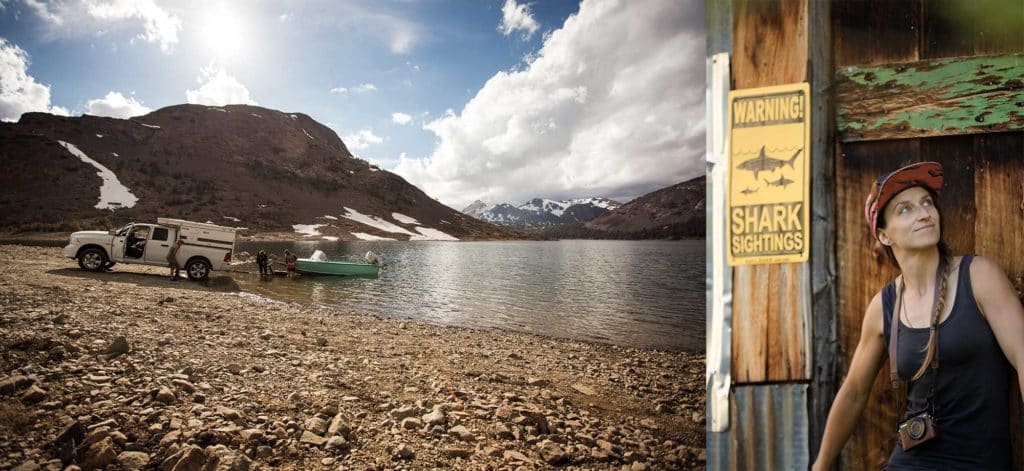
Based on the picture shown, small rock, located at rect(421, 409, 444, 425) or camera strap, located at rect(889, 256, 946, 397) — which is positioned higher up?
camera strap, located at rect(889, 256, 946, 397)

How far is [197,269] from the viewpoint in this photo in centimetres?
2075

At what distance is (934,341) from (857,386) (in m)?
0.45

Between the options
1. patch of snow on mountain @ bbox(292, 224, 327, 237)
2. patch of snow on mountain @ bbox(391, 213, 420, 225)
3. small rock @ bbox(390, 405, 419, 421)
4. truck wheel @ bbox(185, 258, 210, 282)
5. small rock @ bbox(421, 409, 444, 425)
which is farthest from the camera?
patch of snow on mountain @ bbox(391, 213, 420, 225)

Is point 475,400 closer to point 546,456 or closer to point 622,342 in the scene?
point 546,456

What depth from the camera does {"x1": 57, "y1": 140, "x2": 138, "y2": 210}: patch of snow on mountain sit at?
8924 centimetres

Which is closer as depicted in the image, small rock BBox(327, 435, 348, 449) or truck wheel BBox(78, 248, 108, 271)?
small rock BBox(327, 435, 348, 449)

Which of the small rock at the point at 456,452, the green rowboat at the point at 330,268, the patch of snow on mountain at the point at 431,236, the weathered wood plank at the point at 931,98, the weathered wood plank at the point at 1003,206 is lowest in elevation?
the small rock at the point at 456,452

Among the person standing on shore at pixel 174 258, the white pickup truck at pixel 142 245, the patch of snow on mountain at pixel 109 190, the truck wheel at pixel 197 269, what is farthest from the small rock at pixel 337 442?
the patch of snow on mountain at pixel 109 190

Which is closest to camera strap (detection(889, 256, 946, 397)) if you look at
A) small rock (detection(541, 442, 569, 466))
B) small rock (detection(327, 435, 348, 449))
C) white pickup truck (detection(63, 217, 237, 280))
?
small rock (detection(541, 442, 569, 466))

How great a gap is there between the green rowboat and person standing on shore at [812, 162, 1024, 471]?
31877 millimetres

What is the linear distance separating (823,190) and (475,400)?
5.17 m

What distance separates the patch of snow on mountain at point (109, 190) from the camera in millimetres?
89244

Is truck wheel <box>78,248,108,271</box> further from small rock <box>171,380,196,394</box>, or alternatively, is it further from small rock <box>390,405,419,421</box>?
small rock <box>390,405,419,421</box>

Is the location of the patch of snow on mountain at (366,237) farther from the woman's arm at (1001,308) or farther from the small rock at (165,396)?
the woman's arm at (1001,308)
